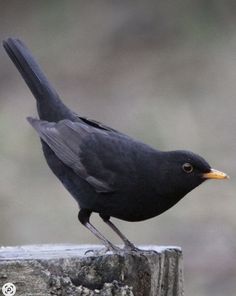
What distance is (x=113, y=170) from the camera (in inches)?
254

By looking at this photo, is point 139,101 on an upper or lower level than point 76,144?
lower

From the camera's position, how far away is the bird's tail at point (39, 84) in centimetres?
700

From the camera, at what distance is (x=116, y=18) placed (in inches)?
730

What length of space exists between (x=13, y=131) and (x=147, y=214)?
864 centimetres

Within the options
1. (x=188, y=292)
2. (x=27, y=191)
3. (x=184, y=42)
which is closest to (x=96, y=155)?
(x=188, y=292)

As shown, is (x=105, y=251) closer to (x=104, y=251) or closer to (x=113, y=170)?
(x=104, y=251)

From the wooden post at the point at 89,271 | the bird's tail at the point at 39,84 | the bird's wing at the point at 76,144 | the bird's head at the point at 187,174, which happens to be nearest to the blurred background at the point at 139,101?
the bird's tail at the point at 39,84

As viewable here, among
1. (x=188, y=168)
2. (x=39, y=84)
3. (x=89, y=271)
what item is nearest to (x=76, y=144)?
(x=39, y=84)

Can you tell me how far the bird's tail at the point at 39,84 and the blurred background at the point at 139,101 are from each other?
11.9 feet

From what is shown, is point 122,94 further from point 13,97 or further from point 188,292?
point 188,292

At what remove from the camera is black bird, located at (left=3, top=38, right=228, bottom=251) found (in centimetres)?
626
